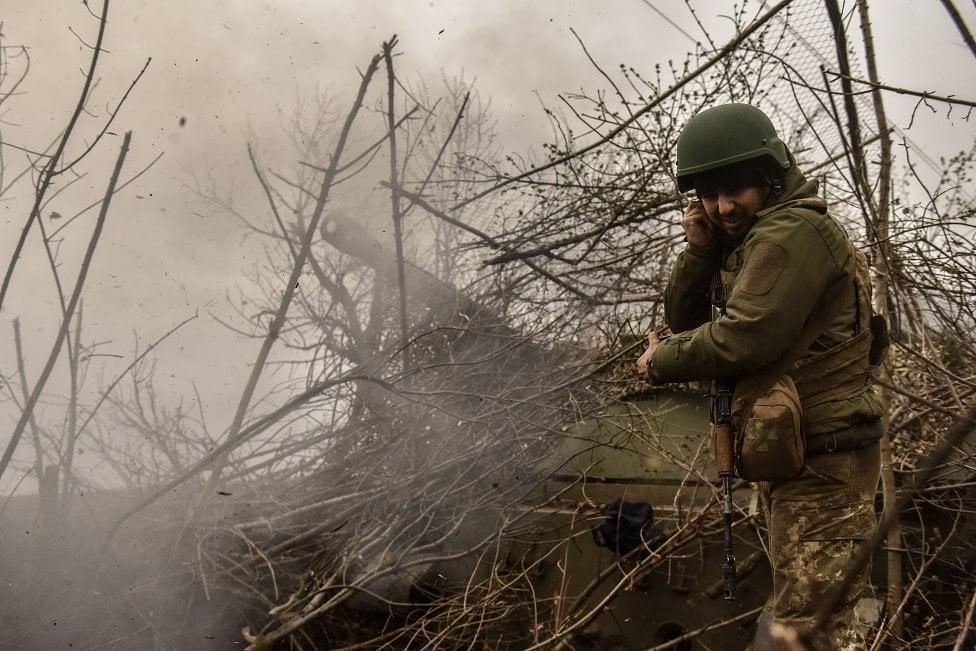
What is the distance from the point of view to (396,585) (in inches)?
164

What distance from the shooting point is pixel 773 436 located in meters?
2.04

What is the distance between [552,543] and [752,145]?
114 inches

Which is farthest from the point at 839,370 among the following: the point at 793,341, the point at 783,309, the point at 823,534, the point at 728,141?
the point at 728,141

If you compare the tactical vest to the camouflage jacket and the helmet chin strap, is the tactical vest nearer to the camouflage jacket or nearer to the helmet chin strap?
the camouflage jacket

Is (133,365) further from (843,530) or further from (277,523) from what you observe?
(843,530)

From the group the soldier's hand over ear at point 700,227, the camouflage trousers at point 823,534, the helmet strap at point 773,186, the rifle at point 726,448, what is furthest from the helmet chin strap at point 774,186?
the camouflage trousers at point 823,534

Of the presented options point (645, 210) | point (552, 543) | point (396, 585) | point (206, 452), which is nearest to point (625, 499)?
point (552, 543)

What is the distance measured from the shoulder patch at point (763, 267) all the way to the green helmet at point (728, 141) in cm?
36

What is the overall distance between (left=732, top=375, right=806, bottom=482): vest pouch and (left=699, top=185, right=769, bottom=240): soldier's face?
47cm

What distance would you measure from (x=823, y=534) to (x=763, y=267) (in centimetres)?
73

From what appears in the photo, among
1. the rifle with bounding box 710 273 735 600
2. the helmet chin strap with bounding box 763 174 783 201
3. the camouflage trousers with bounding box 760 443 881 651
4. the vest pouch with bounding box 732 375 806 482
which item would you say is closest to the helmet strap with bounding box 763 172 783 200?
the helmet chin strap with bounding box 763 174 783 201

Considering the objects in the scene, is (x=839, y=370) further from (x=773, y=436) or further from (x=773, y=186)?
(x=773, y=186)

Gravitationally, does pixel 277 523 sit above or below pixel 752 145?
below

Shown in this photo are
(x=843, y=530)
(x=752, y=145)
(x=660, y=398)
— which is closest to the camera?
(x=843, y=530)
